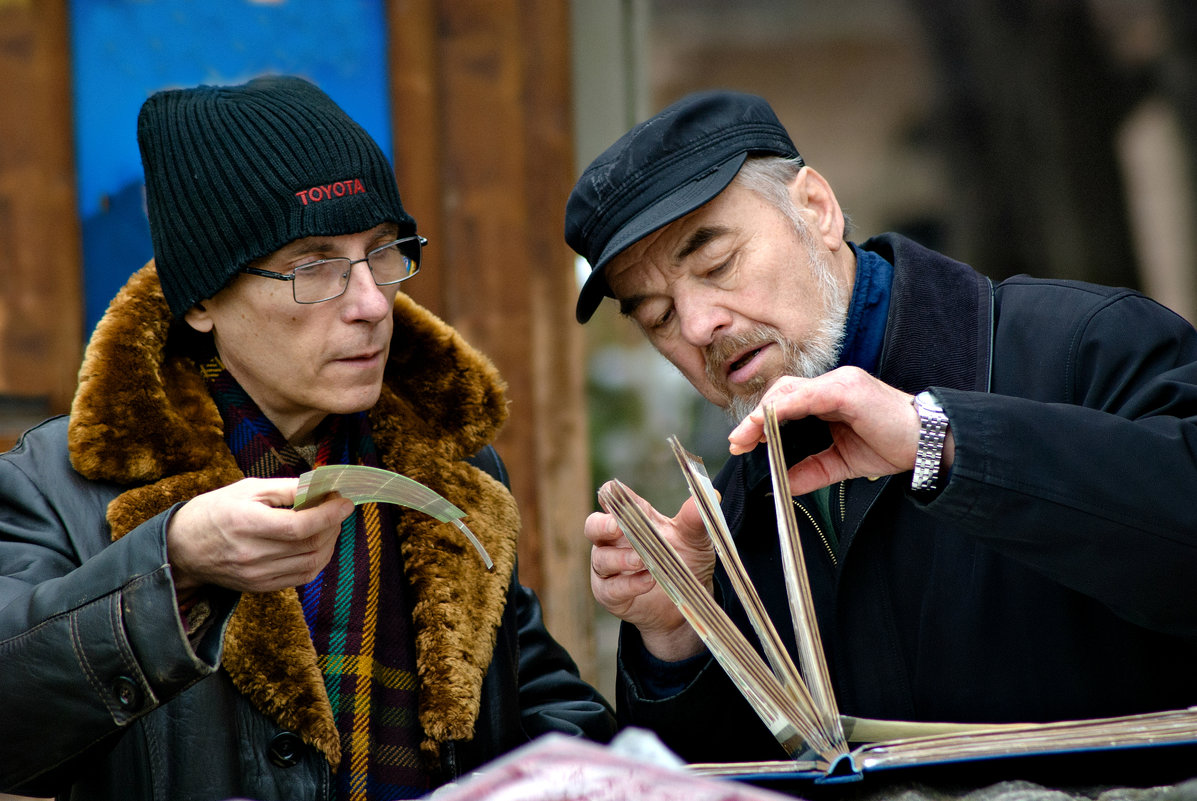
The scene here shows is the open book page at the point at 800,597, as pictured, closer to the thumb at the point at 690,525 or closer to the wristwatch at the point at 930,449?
the wristwatch at the point at 930,449

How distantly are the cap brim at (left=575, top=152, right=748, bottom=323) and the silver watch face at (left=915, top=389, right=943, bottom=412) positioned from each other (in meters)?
0.70

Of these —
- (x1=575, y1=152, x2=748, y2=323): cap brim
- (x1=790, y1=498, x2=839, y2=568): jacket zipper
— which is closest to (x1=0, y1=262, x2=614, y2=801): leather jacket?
(x1=575, y1=152, x2=748, y2=323): cap brim

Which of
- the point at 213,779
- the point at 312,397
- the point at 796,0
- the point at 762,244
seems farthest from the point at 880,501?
the point at 796,0

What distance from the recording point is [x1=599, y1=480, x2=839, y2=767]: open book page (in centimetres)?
147

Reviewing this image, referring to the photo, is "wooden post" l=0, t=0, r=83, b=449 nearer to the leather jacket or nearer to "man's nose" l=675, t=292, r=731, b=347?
the leather jacket

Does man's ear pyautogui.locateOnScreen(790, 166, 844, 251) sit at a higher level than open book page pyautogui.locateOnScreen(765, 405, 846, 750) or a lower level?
higher

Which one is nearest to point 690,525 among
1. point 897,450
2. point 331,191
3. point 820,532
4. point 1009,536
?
point 820,532

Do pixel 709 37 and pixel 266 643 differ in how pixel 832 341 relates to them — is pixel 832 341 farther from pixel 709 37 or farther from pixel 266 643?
pixel 709 37

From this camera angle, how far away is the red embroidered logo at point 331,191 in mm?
2162

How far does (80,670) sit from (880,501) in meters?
1.39

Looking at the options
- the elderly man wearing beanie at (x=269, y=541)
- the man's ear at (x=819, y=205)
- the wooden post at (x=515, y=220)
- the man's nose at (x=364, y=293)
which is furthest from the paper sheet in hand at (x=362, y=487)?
the wooden post at (x=515, y=220)

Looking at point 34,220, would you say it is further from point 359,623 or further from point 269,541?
point 269,541

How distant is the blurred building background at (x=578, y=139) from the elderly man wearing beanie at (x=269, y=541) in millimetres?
1281

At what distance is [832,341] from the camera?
7.57 feet
